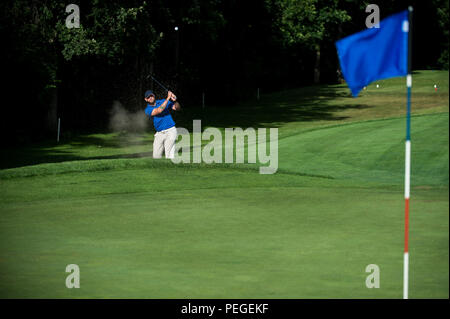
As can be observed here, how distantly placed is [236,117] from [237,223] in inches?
1134

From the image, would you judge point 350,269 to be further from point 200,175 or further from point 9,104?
point 9,104

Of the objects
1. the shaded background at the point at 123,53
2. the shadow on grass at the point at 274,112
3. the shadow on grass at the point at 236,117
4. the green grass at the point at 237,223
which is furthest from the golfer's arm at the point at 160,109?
the shadow on grass at the point at 274,112

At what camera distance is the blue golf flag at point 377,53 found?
7699 millimetres

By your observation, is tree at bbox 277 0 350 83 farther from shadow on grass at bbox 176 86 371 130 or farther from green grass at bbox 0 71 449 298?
green grass at bbox 0 71 449 298

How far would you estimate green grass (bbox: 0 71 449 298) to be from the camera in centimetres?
804

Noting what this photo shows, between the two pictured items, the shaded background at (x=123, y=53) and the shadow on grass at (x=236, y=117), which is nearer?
the shadow on grass at (x=236, y=117)

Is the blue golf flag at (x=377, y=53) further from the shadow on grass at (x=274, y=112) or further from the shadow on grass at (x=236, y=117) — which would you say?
the shadow on grass at (x=274, y=112)

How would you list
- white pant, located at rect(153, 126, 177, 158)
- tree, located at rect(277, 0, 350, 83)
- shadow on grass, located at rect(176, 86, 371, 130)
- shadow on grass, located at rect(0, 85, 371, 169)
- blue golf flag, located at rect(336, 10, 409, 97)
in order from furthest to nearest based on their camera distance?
tree, located at rect(277, 0, 350, 83) < shadow on grass, located at rect(176, 86, 371, 130) < shadow on grass, located at rect(0, 85, 371, 169) < white pant, located at rect(153, 126, 177, 158) < blue golf flag, located at rect(336, 10, 409, 97)

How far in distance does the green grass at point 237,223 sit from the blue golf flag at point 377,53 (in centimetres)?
Answer: 217

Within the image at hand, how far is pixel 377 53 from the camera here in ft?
26.0

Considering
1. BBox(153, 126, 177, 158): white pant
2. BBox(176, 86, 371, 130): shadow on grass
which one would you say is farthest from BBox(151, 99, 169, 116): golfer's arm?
BBox(176, 86, 371, 130): shadow on grass

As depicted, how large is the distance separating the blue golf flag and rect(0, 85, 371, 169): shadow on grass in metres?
16.8

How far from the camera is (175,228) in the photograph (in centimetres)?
1120

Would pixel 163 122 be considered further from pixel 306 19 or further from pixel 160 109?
pixel 306 19
